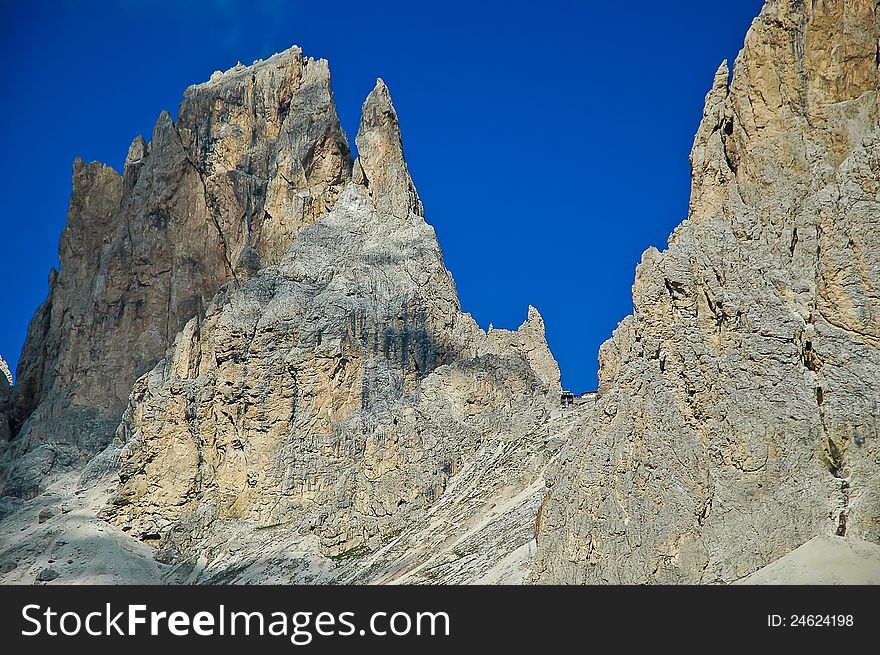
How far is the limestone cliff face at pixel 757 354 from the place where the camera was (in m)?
81.6

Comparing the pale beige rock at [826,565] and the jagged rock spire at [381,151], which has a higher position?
the jagged rock spire at [381,151]

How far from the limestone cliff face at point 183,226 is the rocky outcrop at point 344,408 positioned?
7621 millimetres

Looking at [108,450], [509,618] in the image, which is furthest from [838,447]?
[108,450]

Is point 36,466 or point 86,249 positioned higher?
point 86,249

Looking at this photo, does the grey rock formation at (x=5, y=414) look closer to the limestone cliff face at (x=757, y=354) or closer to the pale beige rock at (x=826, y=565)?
the limestone cliff face at (x=757, y=354)

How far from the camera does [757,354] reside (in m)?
85.8

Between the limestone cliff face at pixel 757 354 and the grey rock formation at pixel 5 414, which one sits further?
the grey rock formation at pixel 5 414

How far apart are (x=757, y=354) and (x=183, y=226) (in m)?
107

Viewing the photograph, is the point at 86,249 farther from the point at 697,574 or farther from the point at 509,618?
the point at 509,618

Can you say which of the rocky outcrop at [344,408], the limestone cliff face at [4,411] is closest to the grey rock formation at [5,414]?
the limestone cliff face at [4,411]

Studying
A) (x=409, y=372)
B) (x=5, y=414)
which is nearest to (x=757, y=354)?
(x=409, y=372)

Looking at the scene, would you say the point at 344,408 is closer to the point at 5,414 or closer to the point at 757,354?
the point at 5,414

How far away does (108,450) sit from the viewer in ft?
550

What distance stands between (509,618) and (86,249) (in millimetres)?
134323
